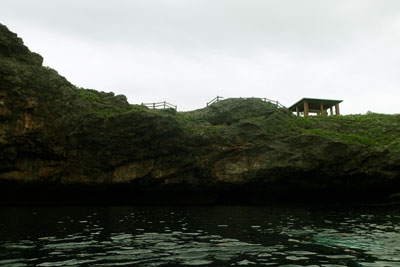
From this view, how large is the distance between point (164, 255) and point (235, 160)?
2060 centimetres

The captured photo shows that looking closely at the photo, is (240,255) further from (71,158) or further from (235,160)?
(71,158)

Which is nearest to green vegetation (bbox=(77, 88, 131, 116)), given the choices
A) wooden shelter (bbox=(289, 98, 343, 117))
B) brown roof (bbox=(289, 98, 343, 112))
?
wooden shelter (bbox=(289, 98, 343, 117))

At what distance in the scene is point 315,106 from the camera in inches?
1507

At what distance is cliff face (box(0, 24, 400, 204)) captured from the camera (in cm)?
2550

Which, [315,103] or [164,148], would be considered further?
[315,103]

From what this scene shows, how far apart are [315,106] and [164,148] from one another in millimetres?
21938

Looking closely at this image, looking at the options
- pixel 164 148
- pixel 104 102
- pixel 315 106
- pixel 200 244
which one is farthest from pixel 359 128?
pixel 104 102

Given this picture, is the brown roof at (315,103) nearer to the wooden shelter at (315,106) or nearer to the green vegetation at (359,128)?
the wooden shelter at (315,106)

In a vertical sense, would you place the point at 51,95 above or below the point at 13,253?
above

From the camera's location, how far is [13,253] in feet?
28.5

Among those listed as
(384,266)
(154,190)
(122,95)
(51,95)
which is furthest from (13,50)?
(384,266)

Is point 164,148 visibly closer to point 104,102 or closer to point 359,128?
point 104,102

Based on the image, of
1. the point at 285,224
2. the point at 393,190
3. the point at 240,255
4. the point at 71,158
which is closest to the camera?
the point at 240,255

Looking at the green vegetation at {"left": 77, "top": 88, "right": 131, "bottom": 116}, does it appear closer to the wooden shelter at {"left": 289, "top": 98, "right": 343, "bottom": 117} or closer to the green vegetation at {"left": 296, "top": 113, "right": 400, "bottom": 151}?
the green vegetation at {"left": 296, "top": 113, "right": 400, "bottom": 151}
